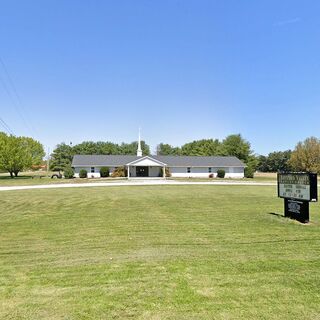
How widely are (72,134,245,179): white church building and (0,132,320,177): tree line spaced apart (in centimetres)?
418

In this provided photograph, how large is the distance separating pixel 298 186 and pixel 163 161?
4915cm

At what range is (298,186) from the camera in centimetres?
1286

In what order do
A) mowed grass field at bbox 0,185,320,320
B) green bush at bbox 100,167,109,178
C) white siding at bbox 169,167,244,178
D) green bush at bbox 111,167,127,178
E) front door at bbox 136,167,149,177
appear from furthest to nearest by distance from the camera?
1. white siding at bbox 169,167,244,178
2. front door at bbox 136,167,149,177
3. green bush at bbox 111,167,127,178
4. green bush at bbox 100,167,109,178
5. mowed grass field at bbox 0,185,320,320

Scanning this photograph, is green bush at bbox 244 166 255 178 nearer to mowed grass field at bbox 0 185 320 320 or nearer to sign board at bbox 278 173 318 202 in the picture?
sign board at bbox 278 173 318 202

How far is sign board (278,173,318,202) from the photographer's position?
12094 mm

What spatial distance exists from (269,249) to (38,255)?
214 inches

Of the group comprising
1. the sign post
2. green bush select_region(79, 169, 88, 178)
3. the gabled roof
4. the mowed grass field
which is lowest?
the mowed grass field

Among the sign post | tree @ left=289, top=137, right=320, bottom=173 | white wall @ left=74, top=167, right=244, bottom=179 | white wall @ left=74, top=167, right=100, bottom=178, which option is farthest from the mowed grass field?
tree @ left=289, top=137, right=320, bottom=173

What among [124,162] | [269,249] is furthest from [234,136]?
[269,249]

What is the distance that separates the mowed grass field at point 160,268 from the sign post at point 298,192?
24.8 inches

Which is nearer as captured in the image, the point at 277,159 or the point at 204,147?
the point at 204,147

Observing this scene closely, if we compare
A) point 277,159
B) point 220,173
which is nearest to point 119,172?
point 220,173

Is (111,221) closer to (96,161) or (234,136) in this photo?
(96,161)

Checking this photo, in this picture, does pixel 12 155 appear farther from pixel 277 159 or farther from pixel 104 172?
pixel 277 159
